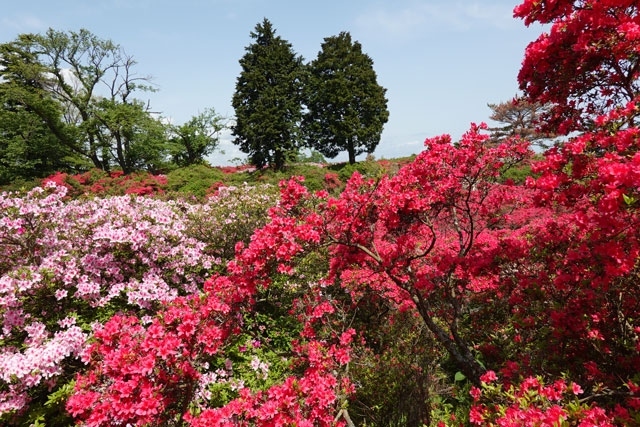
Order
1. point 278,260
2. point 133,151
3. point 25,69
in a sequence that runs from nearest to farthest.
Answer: point 278,260 < point 25,69 < point 133,151

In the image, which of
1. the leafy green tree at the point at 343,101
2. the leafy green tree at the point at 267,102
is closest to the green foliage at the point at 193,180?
the leafy green tree at the point at 267,102

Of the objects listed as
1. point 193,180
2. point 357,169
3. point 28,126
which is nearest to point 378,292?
point 193,180

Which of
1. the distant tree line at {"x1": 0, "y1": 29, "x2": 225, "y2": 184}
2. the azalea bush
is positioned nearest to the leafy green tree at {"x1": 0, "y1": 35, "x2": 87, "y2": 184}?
the distant tree line at {"x1": 0, "y1": 29, "x2": 225, "y2": 184}

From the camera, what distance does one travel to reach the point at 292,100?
26.2 m

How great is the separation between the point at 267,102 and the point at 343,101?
575cm

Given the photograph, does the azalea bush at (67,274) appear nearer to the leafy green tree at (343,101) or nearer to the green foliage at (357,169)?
the green foliage at (357,169)

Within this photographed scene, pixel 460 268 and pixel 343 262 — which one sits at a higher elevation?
pixel 343 262

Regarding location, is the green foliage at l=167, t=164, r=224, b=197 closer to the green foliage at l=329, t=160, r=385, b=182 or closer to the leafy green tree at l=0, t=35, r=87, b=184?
the green foliage at l=329, t=160, r=385, b=182

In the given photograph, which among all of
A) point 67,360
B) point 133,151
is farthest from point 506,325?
point 133,151

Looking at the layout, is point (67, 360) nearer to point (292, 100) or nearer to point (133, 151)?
point (292, 100)

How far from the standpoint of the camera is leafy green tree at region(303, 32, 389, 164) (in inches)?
1068

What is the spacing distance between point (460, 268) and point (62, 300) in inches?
257

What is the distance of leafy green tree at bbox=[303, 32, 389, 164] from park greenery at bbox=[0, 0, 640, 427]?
20.4 meters

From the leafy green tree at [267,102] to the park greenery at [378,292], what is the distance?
17968 mm
